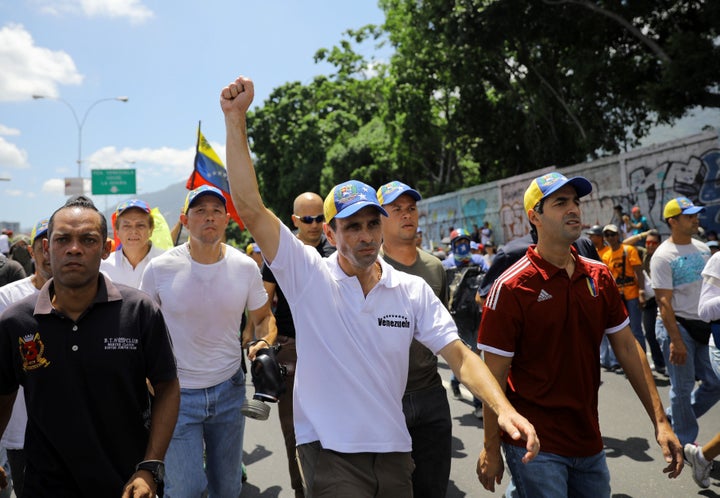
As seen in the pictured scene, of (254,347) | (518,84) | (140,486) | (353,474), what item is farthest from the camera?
(518,84)

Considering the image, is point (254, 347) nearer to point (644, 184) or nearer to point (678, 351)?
point (678, 351)

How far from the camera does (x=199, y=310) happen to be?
385cm

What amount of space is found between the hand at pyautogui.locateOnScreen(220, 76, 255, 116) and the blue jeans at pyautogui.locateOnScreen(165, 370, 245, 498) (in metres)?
1.85

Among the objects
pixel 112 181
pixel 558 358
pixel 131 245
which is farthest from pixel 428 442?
pixel 112 181

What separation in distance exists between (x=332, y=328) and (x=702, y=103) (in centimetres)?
1572

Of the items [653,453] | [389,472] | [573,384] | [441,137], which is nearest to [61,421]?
[389,472]

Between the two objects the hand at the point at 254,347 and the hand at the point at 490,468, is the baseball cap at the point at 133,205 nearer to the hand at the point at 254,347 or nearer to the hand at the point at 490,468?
the hand at the point at 254,347

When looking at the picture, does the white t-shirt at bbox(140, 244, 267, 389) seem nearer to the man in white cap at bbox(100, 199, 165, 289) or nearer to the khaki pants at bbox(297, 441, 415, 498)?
the man in white cap at bbox(100, 199, 165, 289)

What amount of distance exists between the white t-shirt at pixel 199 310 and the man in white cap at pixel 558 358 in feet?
5.43

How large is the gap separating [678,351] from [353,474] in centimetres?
357

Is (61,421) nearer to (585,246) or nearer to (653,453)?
(585,246)

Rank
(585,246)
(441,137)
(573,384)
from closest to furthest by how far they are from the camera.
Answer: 1. (573,384)
2. (585,246)
3. (441,137)

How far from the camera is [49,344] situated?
254cm

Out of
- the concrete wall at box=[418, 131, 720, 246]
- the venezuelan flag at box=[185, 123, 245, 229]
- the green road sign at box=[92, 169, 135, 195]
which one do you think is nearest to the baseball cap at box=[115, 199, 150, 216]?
the venezuelan flag at box=[185, 123, 245, 229]
